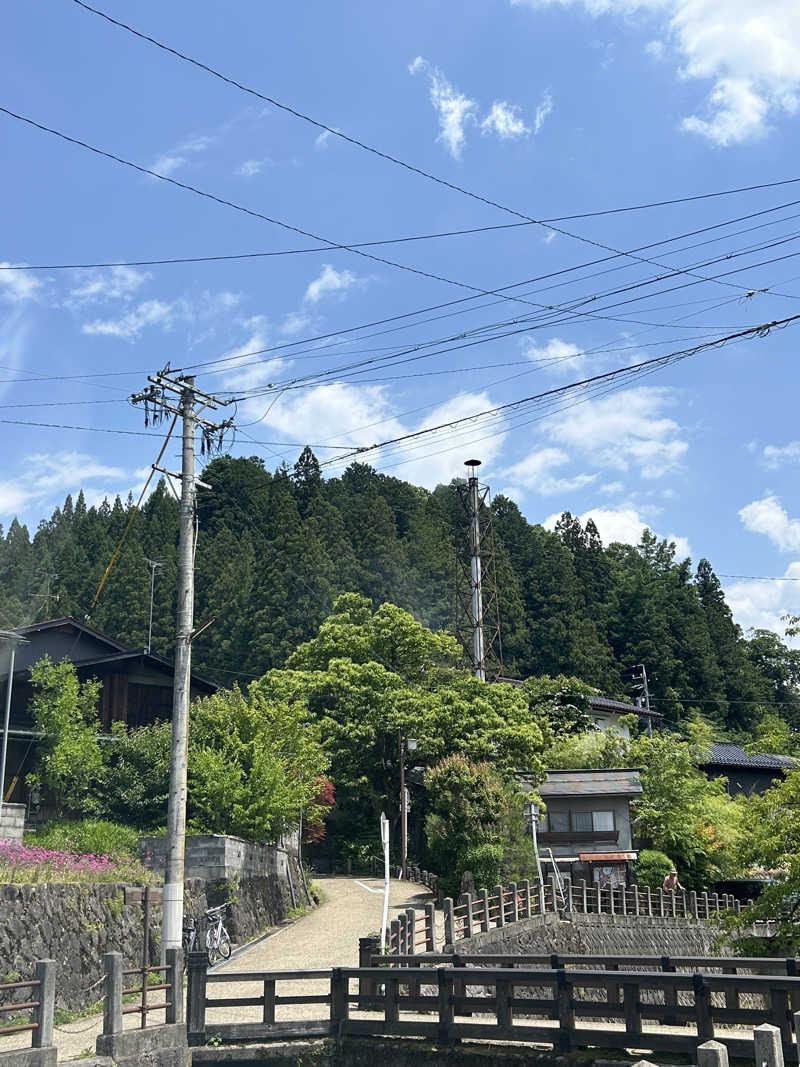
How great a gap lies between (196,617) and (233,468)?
26090mm

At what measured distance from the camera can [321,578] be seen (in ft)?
222

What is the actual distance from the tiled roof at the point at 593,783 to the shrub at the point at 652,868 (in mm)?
2344

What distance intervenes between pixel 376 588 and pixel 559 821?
120 ft

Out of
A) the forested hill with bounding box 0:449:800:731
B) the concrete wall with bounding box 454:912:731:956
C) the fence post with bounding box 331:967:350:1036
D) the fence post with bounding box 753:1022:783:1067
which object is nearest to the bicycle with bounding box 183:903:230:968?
the concrete wall with bounding box 454:912:731:956

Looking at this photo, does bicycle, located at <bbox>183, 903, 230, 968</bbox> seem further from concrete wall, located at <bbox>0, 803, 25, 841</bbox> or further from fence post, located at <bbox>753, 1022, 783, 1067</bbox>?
fence post, located at <bbox>753, 1022, 783, 1067</bbox>

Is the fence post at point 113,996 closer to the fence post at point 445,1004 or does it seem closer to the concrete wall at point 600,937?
the fence post at point 445,1004

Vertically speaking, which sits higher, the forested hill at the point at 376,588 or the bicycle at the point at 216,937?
the forested hill at the point at 376,588

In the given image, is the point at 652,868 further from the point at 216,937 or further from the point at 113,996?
the point at 113,996

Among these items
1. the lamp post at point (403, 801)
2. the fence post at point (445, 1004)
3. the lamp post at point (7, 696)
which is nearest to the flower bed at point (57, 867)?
the lamp post at point (7, 696)

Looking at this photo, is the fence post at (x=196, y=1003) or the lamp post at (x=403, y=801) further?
the lamp post at (x=403, y=801)

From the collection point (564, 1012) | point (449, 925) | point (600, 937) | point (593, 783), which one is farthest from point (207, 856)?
point (593, 783)

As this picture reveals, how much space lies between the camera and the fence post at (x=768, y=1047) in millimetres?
8281

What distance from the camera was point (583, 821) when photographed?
37062mm

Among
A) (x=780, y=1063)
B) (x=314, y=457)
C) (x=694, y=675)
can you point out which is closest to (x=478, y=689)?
(x=780, y=1063)
